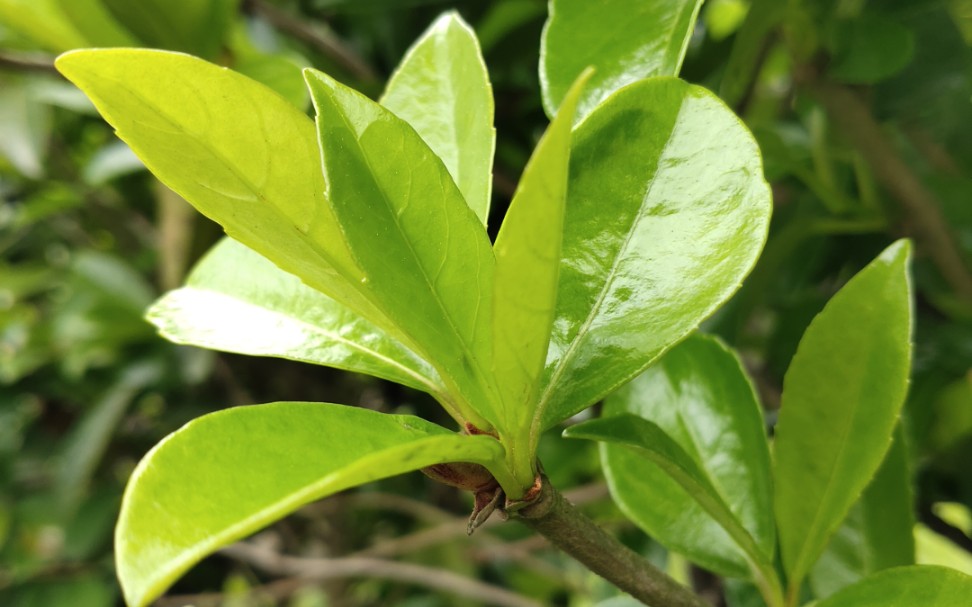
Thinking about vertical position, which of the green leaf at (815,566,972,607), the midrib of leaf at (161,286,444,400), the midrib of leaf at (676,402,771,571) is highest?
the midrib of leaf at (161,286,444,400)

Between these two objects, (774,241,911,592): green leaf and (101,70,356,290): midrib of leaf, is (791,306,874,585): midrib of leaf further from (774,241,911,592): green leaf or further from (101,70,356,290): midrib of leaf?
(101,70,356,290): midrib of leaf

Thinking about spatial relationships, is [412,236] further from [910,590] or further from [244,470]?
[910,590]

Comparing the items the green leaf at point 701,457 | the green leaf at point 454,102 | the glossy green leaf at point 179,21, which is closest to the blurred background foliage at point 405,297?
the glossy green leaf at point 179,21

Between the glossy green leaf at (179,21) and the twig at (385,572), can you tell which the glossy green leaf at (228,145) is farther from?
the twig at (385,572)

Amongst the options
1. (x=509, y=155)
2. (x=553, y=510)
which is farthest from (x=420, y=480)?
(x=553, y=510)

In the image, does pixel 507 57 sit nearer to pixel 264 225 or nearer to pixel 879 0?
pixel 879 0

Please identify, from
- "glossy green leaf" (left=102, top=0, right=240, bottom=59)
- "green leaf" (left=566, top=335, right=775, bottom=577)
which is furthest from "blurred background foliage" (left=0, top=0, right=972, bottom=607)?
"green leaf" (left=566, top=335, right=775, bottom=577)
